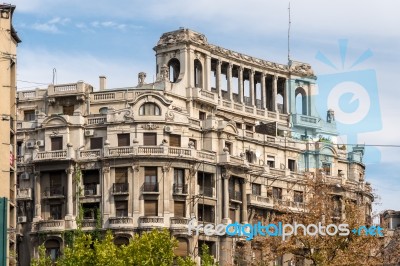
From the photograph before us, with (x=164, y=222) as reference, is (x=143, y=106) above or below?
above

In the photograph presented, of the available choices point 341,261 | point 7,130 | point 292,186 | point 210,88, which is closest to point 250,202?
point 292,186

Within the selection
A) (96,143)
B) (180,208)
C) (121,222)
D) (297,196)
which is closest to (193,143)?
(180,208)

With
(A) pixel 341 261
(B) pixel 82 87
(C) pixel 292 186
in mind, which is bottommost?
(A) pixel 341 261

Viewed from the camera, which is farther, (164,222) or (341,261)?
(164,222)

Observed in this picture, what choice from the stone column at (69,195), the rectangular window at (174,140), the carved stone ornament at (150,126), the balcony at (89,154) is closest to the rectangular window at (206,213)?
the rectangular window at (174,140)

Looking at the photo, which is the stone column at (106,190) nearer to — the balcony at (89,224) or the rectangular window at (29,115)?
the balcony at (89,224)

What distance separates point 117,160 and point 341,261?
31.0 meters

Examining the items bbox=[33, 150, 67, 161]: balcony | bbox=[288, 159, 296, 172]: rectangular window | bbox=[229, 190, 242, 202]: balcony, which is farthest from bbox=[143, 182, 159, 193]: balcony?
bbox=[288, 159, 296, 172]: rectangular window

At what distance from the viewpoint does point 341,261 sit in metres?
82.8

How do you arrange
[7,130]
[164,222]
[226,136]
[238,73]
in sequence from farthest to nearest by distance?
[238,73] → [226,136] → [164,222] → [7,130]

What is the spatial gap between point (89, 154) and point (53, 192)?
4858 millimetres

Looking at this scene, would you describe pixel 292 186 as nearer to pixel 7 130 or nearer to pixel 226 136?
pixel 226 136

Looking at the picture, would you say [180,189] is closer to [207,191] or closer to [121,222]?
[207,191]

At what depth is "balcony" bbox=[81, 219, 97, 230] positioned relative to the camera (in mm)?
106875
